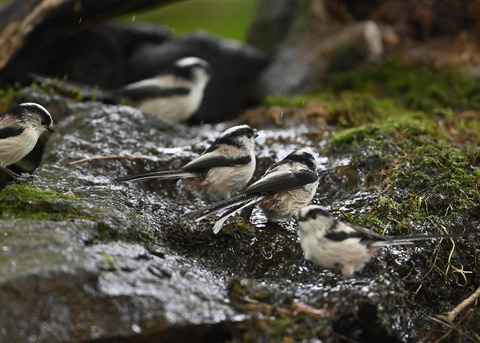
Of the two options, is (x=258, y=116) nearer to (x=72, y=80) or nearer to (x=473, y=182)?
(x=72, y=80)

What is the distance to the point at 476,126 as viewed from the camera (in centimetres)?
746

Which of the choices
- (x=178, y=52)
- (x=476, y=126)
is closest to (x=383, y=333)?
(x=476, y=126)

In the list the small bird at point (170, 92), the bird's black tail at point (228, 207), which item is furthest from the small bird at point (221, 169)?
the small bird at point (170, 92)

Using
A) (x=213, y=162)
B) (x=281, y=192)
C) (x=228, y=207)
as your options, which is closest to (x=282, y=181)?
(x=281, y=192)

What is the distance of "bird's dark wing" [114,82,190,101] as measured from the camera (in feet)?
28.0

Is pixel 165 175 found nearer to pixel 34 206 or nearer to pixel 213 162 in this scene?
pixel 213 162

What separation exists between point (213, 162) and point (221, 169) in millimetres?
86

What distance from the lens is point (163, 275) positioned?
3891 mm

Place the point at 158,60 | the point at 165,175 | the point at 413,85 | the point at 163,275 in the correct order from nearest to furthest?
the point at 163,275, the point at 165,175, the point at 413,85, the point at 158,60

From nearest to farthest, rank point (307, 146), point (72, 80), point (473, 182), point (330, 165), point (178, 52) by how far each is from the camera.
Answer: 1. point (473, 182)
2. point (330, 165)
3. point (307, 146)
4. point (72, 80)
5. point (178, 52)

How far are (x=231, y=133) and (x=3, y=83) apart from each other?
3.98 metres

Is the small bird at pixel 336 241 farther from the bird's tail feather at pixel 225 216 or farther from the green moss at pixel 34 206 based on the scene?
the green moss at pixel 34 206

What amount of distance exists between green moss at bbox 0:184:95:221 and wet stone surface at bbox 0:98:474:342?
0.03 m

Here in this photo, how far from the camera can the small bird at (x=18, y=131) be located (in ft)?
17.1
